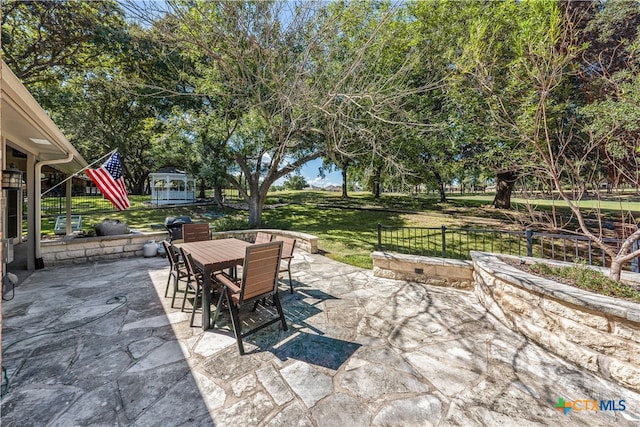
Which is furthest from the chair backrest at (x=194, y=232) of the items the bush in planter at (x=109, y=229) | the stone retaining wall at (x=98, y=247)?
the bush in planter at (x=109, y=229)

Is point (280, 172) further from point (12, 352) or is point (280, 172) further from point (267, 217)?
point (12, 352)

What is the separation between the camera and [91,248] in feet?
21.4

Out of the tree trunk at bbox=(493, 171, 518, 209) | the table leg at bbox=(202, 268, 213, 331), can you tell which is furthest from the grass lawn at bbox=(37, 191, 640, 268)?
the table leg at bbox=(202, 268, 213, 331)

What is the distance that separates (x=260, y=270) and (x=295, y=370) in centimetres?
109

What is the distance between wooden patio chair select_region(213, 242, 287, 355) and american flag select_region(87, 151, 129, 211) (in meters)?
Result: 4.14

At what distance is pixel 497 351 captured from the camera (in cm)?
294

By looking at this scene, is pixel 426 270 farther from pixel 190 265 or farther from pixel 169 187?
pixel 169 187

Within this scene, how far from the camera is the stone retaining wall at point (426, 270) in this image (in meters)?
4.60

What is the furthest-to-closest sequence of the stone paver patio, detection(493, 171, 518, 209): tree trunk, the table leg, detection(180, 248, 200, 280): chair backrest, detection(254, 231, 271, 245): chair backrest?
detection(493, 171, 518, 209): tree trunk < detection(254, 231, 271, 245): chair backrest < detection(180, 248, 200, 280): chair backrest < the table leg < the stone paver patio

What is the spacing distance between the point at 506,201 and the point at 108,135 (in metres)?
22.5

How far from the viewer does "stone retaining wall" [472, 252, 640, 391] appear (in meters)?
2.48

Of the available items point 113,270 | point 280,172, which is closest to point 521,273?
point 113,270

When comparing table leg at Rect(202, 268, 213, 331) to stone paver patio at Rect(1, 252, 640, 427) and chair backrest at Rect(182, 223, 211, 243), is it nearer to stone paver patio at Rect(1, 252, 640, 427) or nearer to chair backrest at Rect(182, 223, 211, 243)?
stone paver patio at Rect(1, 252, 640, 427)

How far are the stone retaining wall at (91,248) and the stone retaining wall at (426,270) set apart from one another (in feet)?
19.6
